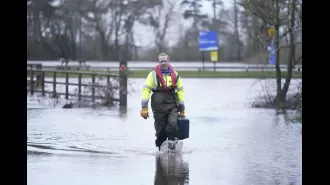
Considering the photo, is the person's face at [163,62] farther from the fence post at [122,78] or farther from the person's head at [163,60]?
the fence post at [122,78]

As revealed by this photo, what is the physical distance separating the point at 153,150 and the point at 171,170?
2184 millimetres

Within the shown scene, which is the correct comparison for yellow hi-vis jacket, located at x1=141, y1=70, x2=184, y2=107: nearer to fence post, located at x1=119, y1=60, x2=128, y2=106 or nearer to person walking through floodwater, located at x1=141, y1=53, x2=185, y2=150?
person walking through floodwater, located at x1=141, y1=53, x2=185, y2=150

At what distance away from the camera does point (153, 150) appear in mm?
12227

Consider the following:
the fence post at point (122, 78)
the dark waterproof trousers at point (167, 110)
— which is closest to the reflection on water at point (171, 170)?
the dark waterproof trousers at point (167, 110)

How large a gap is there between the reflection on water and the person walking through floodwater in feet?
1.65

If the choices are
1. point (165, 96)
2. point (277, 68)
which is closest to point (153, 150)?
point (165, 96)

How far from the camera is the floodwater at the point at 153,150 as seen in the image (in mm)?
9469

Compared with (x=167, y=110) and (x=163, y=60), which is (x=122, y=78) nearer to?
(x=167, y=110)

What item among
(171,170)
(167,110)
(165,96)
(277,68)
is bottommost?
(171,170)

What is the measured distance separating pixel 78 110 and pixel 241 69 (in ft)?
115

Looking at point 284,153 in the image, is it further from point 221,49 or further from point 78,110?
point 221,49

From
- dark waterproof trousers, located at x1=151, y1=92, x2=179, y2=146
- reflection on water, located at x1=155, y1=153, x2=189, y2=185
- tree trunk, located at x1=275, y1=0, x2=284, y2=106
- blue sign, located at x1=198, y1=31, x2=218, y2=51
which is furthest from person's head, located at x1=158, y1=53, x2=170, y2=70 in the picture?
blue sign, located at x1=198, y1=31, x2=218, y2=51
